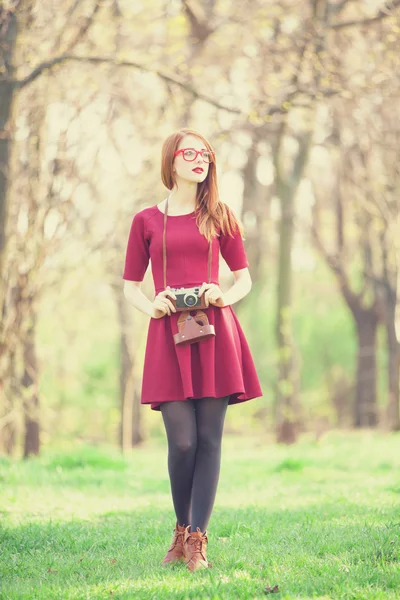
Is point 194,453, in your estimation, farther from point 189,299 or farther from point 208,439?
point 189,299

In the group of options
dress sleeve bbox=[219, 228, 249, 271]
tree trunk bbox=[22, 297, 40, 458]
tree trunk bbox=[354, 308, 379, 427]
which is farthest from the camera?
tree trunk bbox=[354, 308, 379, 427]

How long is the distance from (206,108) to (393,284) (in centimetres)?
660

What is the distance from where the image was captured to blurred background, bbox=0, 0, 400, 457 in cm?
828

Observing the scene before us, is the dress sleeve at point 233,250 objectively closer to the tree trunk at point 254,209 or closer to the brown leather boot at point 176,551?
the brown leather boot at point 176,551

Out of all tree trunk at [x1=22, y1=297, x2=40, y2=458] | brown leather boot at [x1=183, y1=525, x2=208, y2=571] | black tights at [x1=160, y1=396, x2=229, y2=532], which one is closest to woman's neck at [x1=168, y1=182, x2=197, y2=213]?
black tights at [x1=160, y1=396, x2=229, y2=532]

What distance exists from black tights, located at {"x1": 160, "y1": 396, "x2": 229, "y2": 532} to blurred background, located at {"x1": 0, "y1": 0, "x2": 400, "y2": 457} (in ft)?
13.1

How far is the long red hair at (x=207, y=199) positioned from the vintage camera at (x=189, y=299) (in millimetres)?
301

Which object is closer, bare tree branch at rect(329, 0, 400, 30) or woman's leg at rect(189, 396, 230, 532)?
woman's leg at rect(189, 396, 230, 532)

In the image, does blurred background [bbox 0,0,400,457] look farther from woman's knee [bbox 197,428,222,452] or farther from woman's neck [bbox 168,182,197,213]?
woman's knee [bbox 197,428,222,452]

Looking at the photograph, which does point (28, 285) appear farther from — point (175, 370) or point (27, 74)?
point (175, 370)

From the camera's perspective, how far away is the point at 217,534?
188 inches

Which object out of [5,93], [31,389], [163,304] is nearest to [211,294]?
[163,304]

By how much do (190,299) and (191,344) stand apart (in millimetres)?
233

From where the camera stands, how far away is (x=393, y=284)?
17.5 meters
